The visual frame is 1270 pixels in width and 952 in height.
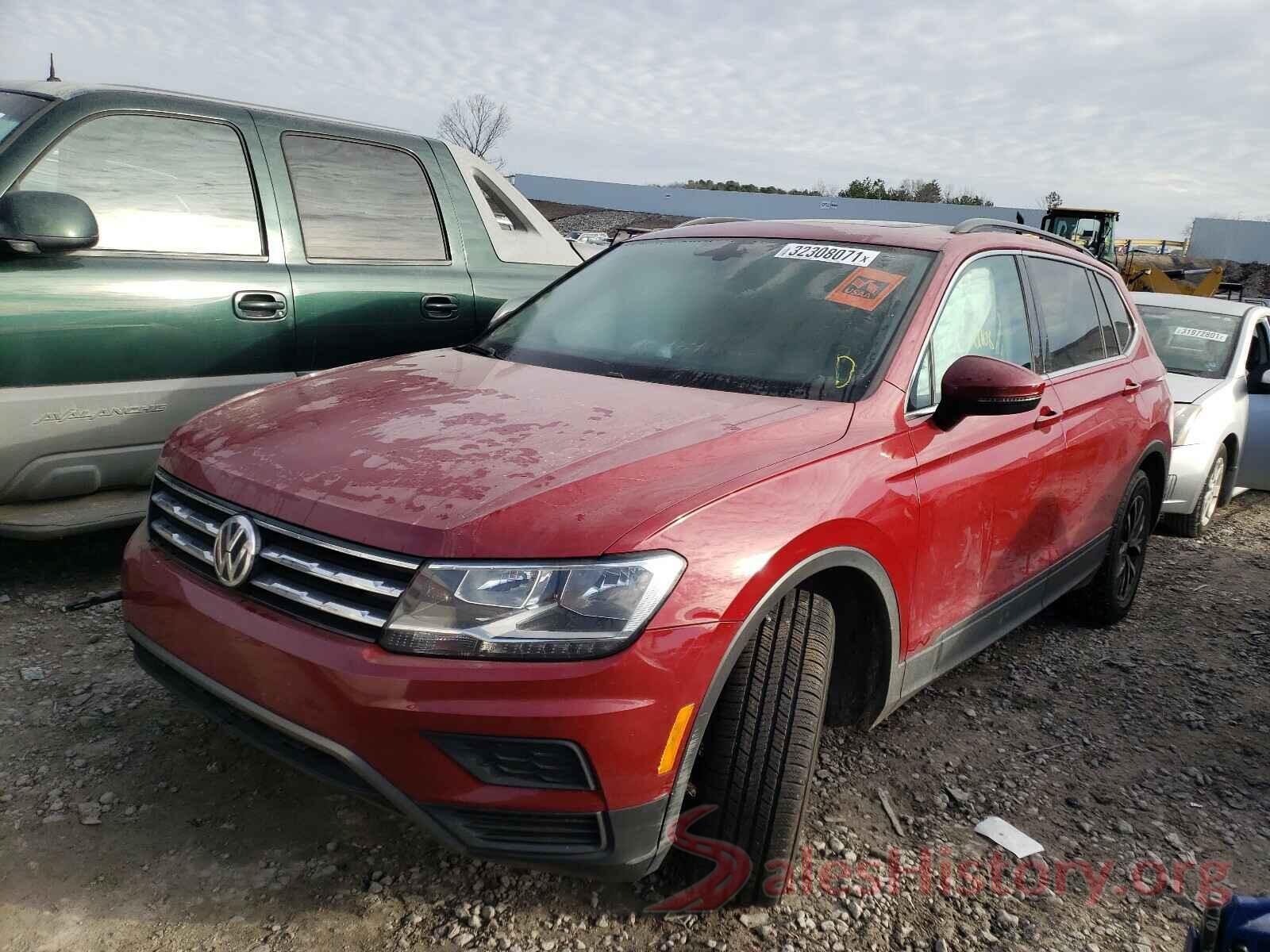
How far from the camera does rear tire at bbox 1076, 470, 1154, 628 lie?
4.17 m

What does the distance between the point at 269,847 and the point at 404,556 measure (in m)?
1.01

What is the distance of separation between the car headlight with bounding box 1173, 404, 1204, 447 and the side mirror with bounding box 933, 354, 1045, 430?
378 cm

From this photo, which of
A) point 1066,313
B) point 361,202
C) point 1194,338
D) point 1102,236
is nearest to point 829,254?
point 1066,313

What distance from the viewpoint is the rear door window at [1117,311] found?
423cm

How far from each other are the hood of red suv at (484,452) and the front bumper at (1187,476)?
13.7 ft

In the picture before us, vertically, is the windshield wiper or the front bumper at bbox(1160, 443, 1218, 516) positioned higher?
the windshield wiper

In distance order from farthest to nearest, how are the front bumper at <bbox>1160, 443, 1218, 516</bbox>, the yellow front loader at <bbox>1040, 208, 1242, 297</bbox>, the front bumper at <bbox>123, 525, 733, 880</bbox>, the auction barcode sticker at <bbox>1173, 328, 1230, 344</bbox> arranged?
the yellow front loader at <bbox>1040, 208, 1242, 297</bbox>, the auction barcode sticker at <bbox>1173, 328, 1230, 344</bbox>, the front bumper at <bbox>1160, 443, 1218, 516</bbox>, the front bumper at <bbox>123, 525, 733, 880</bbox>

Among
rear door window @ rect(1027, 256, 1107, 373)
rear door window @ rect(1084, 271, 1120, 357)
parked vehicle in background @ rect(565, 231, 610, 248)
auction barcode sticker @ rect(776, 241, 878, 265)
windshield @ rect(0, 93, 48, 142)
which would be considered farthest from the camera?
parked vehicle in background @ rect(565, 231, 610, 248)

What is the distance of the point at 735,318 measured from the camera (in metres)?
3.05

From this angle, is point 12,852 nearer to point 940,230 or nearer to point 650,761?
point 650,761

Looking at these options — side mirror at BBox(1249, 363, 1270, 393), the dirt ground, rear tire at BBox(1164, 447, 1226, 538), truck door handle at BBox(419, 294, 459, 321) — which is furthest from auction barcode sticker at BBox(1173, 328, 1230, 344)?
truck door handle at BBox(419, 294, 459, 321)

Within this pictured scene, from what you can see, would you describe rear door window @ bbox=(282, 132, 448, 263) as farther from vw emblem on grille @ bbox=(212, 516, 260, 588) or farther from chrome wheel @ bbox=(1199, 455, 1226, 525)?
chrome wheel @ bbox=(1199, 455, 1226, 525)

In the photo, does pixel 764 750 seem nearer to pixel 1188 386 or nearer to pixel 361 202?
pixel 361 202

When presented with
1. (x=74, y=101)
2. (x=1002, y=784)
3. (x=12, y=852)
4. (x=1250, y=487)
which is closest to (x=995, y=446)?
(x=1002, y=784)
